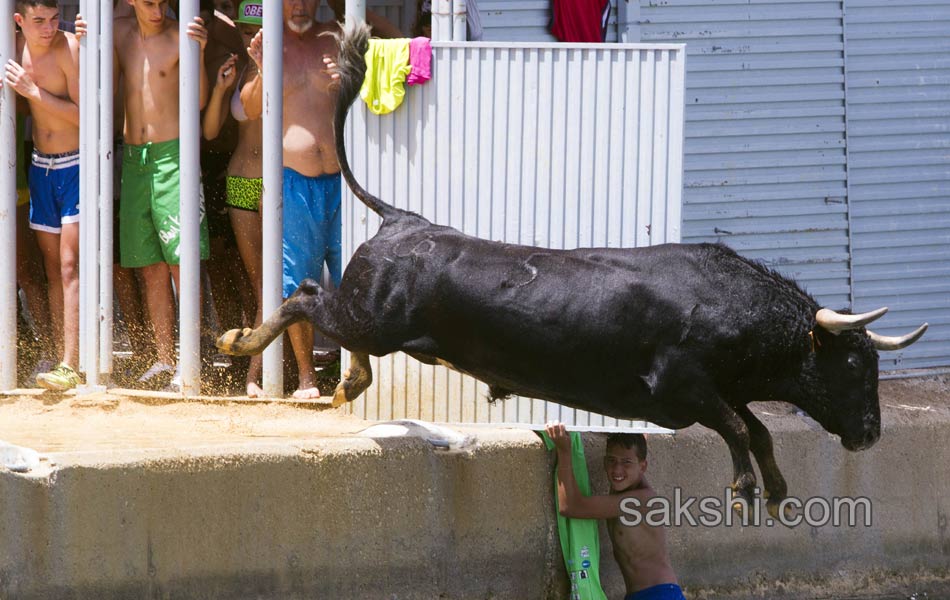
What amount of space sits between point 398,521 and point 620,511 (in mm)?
1154

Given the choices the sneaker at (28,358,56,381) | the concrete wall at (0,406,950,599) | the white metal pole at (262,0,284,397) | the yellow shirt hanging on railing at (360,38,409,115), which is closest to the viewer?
the concrete wall at (0,406,950,599)

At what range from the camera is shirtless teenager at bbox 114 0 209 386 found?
8.94 m

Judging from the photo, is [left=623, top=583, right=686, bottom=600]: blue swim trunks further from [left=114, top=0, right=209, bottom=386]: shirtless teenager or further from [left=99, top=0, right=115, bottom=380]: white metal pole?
[left=99, top=0, right=115, bottom=380]: white metal pole

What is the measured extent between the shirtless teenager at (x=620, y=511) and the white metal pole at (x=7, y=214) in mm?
2957

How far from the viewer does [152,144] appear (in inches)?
353

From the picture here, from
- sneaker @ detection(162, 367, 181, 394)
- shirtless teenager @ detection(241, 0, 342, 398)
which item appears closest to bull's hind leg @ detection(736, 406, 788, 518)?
shirtless teenager @ detection(241, 0, 342, 398)

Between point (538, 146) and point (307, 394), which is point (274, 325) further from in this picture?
point (538, 146)

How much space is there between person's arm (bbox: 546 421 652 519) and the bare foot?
4.08 feet

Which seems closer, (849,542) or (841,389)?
(841,389)

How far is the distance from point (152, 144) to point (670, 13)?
3.05m

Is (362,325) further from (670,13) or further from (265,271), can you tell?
(670,13)

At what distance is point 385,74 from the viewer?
26.3 ft

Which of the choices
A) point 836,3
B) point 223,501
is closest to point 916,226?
point 836,3

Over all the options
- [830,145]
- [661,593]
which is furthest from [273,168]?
[830,145]
